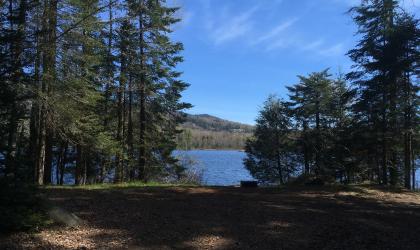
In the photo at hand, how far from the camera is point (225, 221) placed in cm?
805

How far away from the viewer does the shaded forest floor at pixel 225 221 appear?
638cm

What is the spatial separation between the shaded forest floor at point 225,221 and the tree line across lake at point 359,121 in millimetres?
5554

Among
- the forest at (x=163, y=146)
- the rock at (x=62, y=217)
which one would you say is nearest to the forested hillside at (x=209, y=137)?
the forest at (x=163, y=146)

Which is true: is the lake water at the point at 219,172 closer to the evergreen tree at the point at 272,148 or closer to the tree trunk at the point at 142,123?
the evergreen tree at the point at 272,148

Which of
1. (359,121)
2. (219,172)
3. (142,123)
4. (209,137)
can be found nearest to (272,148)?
(359,121)

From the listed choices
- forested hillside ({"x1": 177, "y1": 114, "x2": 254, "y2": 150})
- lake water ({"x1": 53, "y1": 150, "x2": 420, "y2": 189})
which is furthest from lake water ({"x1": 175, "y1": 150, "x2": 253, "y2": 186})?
forested hillside ({"x1": 177, "y1": 114, "x2": 254, "y2": 150})

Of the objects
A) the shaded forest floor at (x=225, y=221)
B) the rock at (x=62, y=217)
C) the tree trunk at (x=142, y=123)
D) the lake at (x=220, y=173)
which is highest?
the tree trunk at (x=142, y=123)

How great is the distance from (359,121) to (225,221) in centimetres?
1711

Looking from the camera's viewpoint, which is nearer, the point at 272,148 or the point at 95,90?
the point at 95,90

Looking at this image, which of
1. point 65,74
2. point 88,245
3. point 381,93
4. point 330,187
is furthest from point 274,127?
point 88,245

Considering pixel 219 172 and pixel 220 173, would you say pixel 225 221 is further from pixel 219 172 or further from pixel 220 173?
pixel 219 172

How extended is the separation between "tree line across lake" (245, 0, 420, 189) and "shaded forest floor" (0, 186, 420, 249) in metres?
5.55

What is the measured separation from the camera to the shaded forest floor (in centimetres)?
638

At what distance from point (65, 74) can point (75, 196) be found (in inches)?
182
